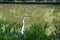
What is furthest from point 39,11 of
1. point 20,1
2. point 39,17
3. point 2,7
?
point 2,7

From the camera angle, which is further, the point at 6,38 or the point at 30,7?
the point at 30,7

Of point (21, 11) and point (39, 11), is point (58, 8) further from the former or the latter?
point (21, 11)

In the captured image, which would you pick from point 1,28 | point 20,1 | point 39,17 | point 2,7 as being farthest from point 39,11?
point 1,28

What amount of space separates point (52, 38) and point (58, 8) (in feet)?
15.9

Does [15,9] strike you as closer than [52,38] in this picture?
No

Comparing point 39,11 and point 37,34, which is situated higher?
point 37,34

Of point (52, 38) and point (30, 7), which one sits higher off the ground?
point (52, 38)

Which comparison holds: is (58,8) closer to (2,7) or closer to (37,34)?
(2,7)

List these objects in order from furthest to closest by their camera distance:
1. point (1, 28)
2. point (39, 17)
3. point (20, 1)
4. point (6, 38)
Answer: point (20, 1)
point (39, 17)
point (1, 28)
point (6, 38)

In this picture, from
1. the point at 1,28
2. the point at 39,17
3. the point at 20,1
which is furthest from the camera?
the point at 20,1

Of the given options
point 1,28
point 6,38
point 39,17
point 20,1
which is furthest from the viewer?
point 20,1

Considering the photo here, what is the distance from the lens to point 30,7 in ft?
20.0

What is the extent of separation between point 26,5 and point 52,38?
4.95 m

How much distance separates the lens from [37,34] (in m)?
1.24
